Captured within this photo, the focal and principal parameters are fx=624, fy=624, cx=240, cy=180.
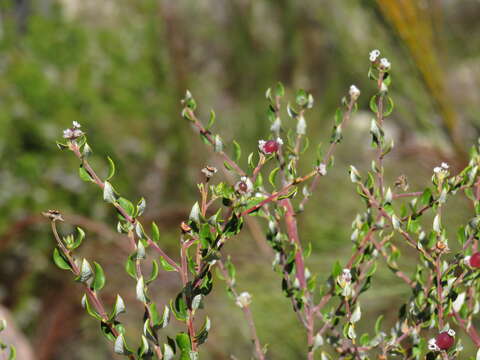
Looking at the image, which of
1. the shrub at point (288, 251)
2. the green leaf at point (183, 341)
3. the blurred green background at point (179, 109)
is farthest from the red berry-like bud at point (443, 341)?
the blurred green background at point (179, 109)

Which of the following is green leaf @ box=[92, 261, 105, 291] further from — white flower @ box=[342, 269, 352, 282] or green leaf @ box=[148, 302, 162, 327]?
white flower @ box=[342, 269, 352, 282]

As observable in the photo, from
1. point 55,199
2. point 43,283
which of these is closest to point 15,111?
Result: point 55,199

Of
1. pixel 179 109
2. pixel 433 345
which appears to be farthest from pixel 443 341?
pixel 179 109

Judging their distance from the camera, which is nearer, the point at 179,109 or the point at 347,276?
the point at 347,276

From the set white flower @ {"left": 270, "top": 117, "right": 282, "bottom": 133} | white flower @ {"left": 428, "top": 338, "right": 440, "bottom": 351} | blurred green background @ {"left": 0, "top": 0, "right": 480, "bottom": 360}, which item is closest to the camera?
white flower @ {"left": 428, "top": 338, "right": 440, "bottom": 351}

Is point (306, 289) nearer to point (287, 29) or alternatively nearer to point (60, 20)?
point (287, 29)

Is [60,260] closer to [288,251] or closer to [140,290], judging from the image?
[140,290]

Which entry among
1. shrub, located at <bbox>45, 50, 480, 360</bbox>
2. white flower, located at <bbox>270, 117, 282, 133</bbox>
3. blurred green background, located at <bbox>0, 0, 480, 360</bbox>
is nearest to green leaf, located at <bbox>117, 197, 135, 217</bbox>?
shrub, located at <bbox>45, 50, 480, 360</bbox>

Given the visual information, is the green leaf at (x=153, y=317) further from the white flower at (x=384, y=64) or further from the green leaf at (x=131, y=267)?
the white flower at (x=384, y=64)
